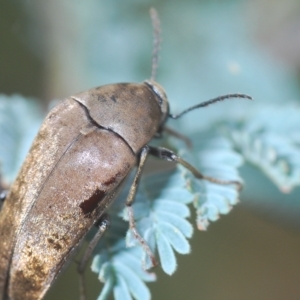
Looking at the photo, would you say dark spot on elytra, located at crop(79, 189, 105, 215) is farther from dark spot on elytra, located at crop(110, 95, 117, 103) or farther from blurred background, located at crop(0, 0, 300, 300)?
blurred background, located at crop(0, 0, 300, 300)

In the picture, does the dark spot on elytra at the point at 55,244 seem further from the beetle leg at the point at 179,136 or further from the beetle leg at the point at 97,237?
the beetle leg at the point at 179,136

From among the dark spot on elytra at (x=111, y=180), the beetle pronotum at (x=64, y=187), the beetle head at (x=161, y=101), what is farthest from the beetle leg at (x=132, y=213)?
the beetle head at (x=161, y=101)

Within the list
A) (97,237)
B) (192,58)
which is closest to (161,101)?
(97,237)

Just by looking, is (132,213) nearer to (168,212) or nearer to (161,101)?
(168,212)

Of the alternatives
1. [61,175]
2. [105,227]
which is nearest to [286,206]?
[105,227]

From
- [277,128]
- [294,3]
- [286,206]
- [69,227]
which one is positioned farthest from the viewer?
[294,3]

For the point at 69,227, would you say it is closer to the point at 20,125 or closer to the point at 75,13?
the point at 20,125

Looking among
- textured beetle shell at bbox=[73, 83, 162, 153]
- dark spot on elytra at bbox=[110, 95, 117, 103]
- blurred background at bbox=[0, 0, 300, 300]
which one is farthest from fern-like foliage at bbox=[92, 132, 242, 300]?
blurred background at bbox=[0, 0, 300, 300]

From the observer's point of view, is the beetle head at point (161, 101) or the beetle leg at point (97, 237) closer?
the beetle leg at point (97, 237)
